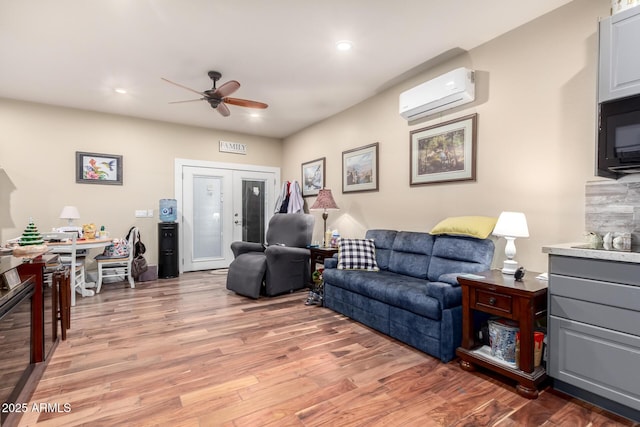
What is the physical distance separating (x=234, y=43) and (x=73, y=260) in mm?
3005

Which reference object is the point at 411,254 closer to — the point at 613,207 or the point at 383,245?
the point at 383,245

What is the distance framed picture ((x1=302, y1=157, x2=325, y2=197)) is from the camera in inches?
208

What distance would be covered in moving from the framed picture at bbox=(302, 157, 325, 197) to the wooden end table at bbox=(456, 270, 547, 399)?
3.23 meters

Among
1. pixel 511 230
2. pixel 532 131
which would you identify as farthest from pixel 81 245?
pixel 532 131

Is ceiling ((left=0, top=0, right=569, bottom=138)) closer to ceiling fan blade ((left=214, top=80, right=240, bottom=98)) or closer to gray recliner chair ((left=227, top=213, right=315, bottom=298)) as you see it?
ceiling fan blade ((left=214, top=80, right=240, bottom=98))

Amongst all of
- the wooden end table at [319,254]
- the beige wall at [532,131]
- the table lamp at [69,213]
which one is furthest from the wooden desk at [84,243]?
the beige wall at [532,131]

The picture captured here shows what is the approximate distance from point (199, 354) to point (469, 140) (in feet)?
9.75

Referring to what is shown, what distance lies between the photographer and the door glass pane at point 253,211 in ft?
20.2

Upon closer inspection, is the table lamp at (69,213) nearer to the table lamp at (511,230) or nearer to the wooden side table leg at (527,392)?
the table lamp at (511,230)

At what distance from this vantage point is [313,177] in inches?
217

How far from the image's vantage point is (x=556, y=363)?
1.91 metres

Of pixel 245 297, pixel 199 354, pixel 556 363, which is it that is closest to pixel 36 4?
pixel 199 354

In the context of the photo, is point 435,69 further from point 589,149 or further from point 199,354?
point 199,354

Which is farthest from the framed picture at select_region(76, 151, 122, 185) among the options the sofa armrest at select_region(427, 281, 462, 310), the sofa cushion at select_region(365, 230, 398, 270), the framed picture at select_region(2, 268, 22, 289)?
the sofa armrest at select_region(427, 281, 462, 310)
